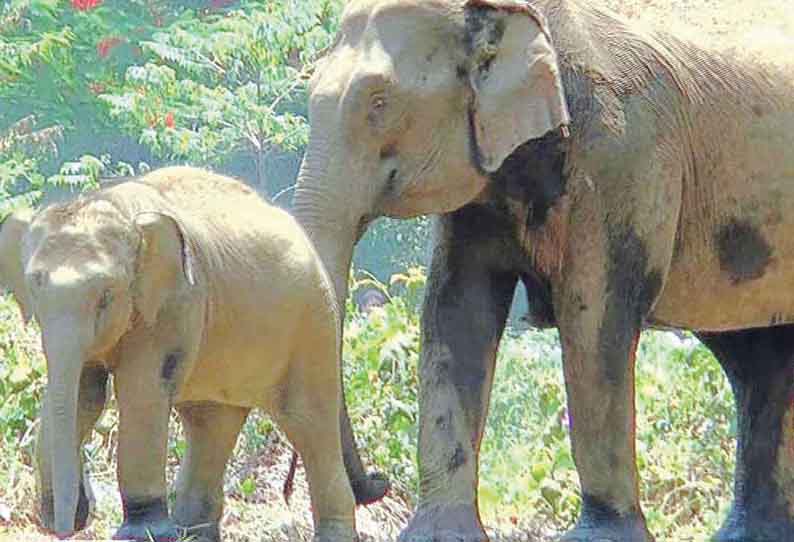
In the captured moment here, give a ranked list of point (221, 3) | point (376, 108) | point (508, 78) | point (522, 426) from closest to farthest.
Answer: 1. point (376, 108)
2. point (508, 78)
3. point (522, 426)
4. point (221, 3)

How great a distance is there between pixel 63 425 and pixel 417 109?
1.65 m

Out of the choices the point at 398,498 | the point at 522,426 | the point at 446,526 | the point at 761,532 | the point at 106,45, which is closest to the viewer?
the point at 446,526

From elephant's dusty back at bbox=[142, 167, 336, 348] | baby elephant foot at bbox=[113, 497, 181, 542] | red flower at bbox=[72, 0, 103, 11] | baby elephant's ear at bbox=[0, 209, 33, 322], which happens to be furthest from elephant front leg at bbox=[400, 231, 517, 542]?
red flower at bbox=[72, 0, 103, 11]

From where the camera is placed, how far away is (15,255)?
6.13 meters

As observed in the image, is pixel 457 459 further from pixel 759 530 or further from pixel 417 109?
pixel 759 530

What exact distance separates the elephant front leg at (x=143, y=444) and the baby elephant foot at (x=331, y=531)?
841 mm

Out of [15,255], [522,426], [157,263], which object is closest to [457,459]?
[157,263]

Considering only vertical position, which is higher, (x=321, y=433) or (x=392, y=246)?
(x=321, y=433)

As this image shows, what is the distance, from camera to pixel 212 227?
6.47m

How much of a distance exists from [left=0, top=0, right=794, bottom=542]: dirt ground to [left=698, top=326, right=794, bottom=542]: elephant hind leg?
724 millimetres

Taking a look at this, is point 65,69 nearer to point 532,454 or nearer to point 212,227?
point 532,454

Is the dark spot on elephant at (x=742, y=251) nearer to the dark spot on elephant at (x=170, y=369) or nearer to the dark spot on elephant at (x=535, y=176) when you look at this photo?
the dark spot on elephant at (x=535, y=176)

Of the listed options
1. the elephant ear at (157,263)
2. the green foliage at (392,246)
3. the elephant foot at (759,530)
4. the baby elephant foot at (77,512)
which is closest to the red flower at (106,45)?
the green foliage at (392,246)

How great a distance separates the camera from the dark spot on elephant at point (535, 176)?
684 cm
